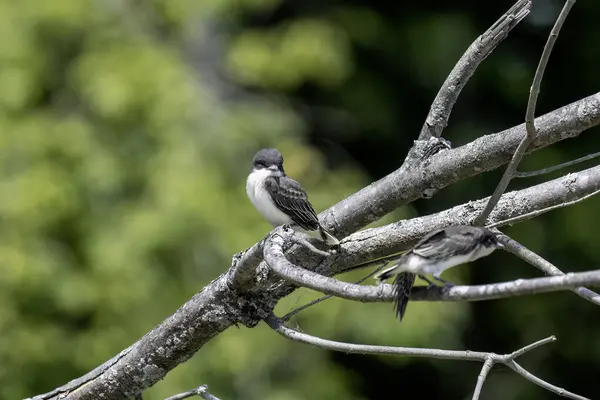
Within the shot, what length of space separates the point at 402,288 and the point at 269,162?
8.31 feet

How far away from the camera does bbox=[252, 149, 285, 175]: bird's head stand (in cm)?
422

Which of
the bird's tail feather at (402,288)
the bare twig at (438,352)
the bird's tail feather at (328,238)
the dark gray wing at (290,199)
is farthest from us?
the dark gray wing at (290,199)

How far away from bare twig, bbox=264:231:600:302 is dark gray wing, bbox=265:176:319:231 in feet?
5.18

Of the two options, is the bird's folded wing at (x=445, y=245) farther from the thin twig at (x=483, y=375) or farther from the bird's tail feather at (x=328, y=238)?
the bird's tail feather at (x=328, y=238)

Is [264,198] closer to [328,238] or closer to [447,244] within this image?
[328,238]

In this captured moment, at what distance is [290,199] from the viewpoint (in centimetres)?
396

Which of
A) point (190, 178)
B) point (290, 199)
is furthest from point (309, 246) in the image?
point (190, 178)

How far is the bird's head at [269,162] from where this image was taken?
13.9ft

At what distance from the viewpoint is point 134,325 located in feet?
18.8

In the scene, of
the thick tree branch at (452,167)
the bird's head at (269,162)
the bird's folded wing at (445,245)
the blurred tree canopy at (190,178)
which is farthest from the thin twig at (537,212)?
the blurred tree canopy at (190,178)

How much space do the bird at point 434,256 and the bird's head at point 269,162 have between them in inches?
91.4

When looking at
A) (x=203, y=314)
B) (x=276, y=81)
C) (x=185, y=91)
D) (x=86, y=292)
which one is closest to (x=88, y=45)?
(x=185, y=91)

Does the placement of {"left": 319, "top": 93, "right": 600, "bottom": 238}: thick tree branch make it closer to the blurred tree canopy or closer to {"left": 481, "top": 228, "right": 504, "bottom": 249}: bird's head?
{"left": 481, "top": 228, "right": 504, "bottom": 249}: bird's head

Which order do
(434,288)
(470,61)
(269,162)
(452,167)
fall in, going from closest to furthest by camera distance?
1. (434,288)
2. (452,167)
3. (470,61)
4. (269,162)
